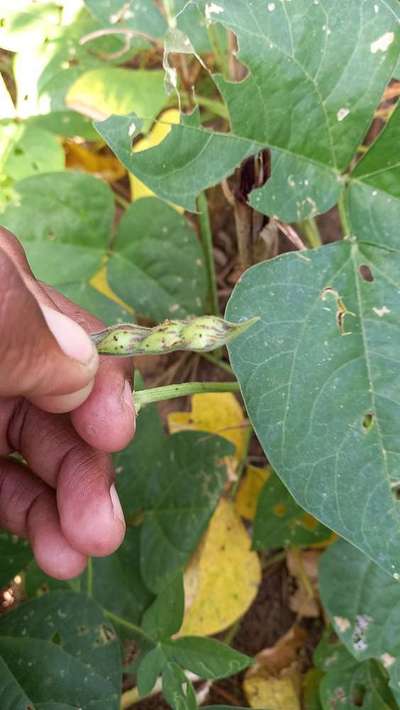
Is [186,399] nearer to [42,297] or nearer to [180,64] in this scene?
[180,64]

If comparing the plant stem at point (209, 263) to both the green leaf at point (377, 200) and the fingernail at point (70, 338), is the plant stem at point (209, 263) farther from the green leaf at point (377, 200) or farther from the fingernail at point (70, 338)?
the fingernail at point (70, 338)

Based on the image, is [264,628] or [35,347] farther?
[264,628]

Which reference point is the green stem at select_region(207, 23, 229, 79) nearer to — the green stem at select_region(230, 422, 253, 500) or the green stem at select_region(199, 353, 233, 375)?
the green stem at select_region(199, 353, 233, 375)

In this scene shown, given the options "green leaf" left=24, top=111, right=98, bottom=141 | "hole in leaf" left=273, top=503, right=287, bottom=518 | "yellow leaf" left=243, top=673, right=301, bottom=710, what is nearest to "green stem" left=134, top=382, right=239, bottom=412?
"hole in leaf" left=273, top=503, right=287, bottom=518

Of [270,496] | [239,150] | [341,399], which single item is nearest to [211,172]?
[239,150]

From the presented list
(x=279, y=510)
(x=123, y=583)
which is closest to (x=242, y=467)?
(x=279, y=510)

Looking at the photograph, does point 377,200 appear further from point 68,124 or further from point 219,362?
point 68,124
